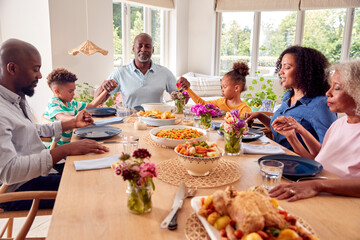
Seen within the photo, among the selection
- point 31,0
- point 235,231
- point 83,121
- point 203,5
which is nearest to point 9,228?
point 83,121

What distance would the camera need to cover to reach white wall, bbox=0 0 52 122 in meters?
3.91

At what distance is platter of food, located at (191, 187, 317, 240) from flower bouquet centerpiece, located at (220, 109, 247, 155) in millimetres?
631

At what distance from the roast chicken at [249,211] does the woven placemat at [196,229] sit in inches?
2.9

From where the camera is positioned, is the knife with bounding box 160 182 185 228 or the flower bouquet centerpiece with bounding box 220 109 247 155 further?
the flower bouquet centerpiece with bounding box 220 109 247 155

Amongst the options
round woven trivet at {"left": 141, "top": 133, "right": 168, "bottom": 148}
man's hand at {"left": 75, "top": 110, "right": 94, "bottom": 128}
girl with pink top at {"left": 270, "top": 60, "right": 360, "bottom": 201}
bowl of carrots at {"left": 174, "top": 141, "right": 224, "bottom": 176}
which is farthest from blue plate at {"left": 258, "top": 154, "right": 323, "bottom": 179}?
man's hand at {"left": 75, "top": 110, "right": 94, "bottom": 128}

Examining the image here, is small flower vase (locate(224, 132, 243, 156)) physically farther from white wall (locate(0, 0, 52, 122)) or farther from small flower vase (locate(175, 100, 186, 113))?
white wall (locate(0, 0, 52, 122))

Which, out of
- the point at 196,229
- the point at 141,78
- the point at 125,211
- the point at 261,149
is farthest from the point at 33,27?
the point at 196,229

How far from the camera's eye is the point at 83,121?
6.31 ft

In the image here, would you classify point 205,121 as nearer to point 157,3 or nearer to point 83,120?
point 83,120

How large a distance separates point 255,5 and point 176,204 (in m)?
5.92

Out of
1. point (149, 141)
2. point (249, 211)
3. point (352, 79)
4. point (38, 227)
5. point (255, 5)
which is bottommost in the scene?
point (38, 227)

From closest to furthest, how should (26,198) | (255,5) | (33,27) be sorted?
(26,198)
(33,27)
(255,5)

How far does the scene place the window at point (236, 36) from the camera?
6.44 m

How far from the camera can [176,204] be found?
35.9 inches
